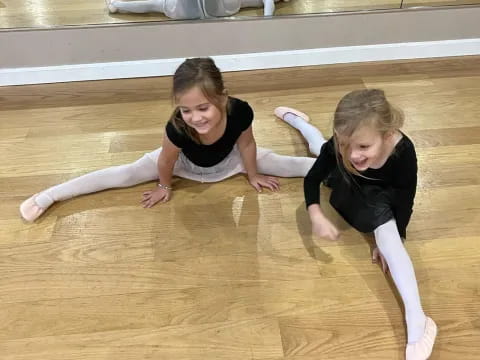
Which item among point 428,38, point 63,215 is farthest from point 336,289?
point 428,38

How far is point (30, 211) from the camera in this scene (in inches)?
46.6

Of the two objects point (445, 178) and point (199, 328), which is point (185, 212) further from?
point (445, 178)

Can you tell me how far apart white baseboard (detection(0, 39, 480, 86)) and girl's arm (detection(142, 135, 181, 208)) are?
685 millimetres

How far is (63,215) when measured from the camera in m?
1.21

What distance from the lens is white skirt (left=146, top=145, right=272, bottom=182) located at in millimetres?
1251

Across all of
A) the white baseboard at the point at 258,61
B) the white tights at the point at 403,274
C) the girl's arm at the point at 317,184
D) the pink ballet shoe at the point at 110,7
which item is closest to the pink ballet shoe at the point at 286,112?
the white baseboard at the point at 258,61

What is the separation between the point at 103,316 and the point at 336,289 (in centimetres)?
52

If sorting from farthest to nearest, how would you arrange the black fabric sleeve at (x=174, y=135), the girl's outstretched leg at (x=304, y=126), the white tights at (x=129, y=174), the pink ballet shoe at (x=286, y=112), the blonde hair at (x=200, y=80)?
the pink ballet shoe at (x=286, y=112)
the girl's outstretched leg at (x=304, y=126)
the white tights at (x=129, y=174)
the black fabric sleeve at (x=174, y=135)
the blonde hair at (x=200, y=80)

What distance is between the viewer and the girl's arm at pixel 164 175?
1151 mm

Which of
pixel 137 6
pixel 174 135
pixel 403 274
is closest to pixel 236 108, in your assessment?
pixel 174 135

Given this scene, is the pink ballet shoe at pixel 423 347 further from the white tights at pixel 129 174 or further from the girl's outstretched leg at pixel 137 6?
the girl's outstretched leg at pixel 137 6

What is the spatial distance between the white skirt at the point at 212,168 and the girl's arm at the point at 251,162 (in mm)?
28

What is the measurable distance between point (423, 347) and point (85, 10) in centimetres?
157

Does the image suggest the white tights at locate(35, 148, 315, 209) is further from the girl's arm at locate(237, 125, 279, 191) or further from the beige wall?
the beige wall
